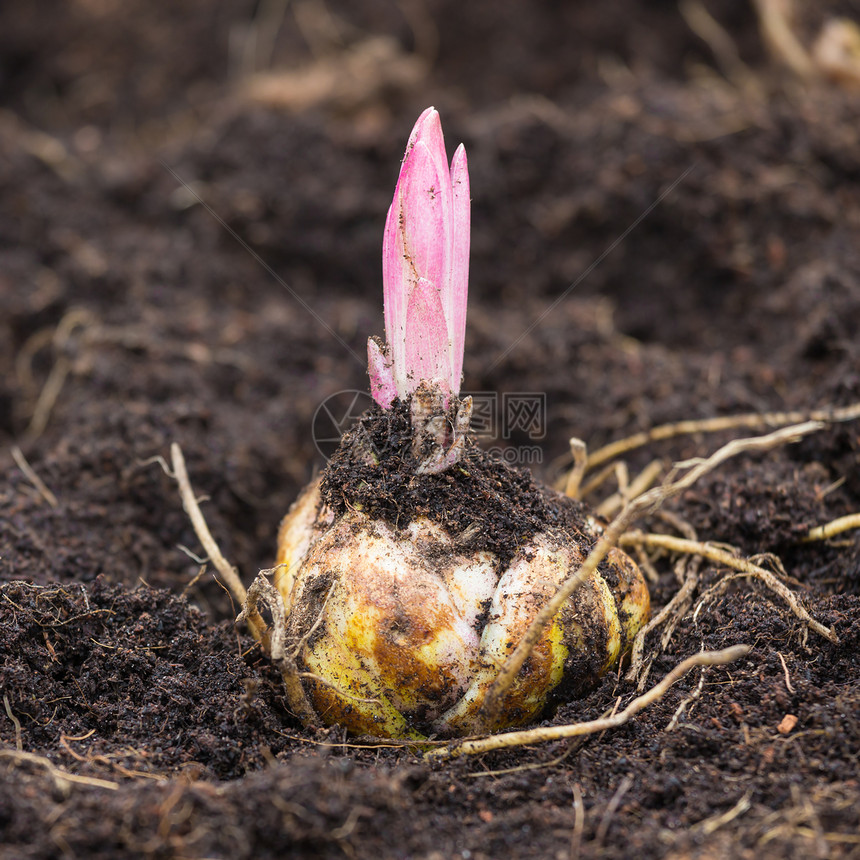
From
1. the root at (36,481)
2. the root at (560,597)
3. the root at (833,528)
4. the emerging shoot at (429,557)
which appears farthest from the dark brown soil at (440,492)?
the root at (36,481)

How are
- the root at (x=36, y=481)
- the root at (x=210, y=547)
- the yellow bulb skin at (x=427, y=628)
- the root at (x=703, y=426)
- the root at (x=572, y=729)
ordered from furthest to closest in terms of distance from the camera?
the root at (x=703, y=426)
the root at (x=36, y=481)
the root at (x=210, y=547)
the yellow bulb skin at (x=427, y=628)
the root at (x=572, y=729)

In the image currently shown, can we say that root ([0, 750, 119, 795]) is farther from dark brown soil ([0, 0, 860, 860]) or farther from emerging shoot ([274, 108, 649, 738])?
emerging shoot ([274, 108, 649, 738])

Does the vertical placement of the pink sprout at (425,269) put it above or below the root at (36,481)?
above

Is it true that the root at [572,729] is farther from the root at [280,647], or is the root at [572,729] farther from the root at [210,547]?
the root at [210,547]

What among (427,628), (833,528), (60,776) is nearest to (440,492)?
(427,628)

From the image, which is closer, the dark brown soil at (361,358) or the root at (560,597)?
the dark brown soil at (361,358)

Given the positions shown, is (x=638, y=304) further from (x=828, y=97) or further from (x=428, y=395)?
(x=428, y=395)

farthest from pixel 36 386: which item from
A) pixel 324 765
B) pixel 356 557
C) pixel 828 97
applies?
pixel 828 97
